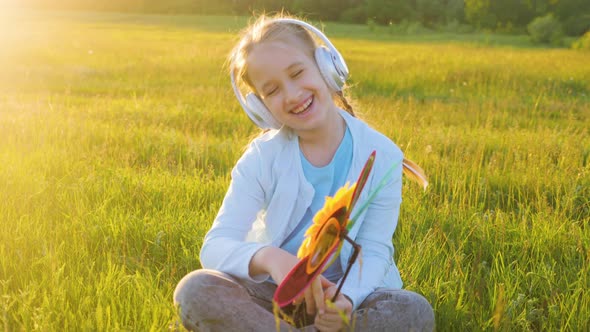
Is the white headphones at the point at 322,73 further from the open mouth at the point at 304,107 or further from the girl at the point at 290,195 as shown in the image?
the open mouth at the point at 304,107

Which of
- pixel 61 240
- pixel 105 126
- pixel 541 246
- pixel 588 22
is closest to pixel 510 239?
pixel 541 246

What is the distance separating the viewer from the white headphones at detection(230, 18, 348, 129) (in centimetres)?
230

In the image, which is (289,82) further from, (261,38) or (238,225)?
(238,225)

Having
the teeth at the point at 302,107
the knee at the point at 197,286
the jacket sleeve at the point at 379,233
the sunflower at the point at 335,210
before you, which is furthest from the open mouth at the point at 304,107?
the sunflower at the point at 335,210

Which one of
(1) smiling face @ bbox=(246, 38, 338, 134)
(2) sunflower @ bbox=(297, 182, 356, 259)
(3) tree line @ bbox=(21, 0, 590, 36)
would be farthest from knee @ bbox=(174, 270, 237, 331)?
(3) tree line @ bbox=(21, 0, 590, 36)

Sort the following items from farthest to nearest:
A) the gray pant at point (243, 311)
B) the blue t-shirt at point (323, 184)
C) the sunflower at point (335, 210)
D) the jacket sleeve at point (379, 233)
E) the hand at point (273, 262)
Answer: the blue t-shirt at point (323, 184) < the jacket sleeve at point (379, 233) < the gray pant at point (243, 311) < the hand at point (273, 262) < the sunflower at point (335, 210)

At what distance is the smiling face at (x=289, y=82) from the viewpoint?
2.26 metres

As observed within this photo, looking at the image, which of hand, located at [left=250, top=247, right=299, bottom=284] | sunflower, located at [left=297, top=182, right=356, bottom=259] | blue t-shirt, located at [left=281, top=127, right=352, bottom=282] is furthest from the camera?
blue t-shirt, located at [left=281, top=127, right=352, bottom=282]

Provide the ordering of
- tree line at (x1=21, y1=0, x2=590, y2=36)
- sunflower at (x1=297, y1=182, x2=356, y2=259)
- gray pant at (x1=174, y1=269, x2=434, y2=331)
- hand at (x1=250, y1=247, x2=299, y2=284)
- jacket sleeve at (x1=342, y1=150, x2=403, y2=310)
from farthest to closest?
tree line at (x1=21, y1=0, x2=590, y2=36) < jacket sleeve at (x1=342, y1=150, x2=403, y2=310) < gray pant at (x1=174, y1=269, x2=434, y2=331) < hand at (x1=250, y1=247, x2=299, y2=284) < sunflower at (x1=297, y1=182, x2=356, y2=259)

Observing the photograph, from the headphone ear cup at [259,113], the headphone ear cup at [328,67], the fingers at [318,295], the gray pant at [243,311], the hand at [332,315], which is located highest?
the headphone ear cup at [328,67]

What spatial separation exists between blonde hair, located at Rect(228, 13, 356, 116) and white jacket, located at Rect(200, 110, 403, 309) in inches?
10.6

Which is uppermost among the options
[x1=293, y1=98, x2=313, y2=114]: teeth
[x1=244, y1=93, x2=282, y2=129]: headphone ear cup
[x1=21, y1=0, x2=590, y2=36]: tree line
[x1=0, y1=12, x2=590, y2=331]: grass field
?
[x1=293, y1=98, x2=313, y2=114]: teeth

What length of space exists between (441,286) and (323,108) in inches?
35.3

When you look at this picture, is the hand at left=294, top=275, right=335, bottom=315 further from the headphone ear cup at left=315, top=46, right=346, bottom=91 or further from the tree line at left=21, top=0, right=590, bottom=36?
the tree line at left=21, top=0, right=590, bottom=36
